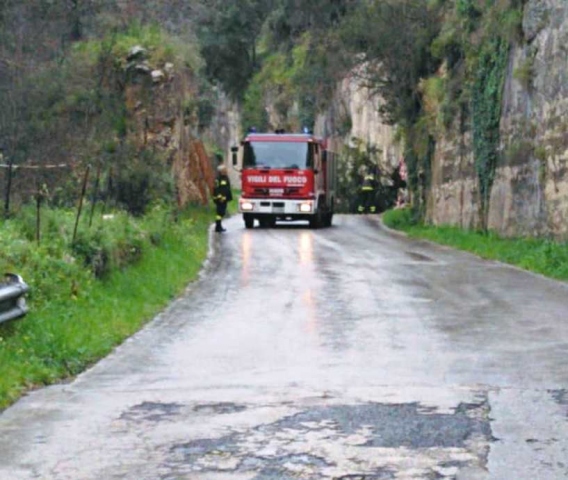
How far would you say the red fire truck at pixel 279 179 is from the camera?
4053cm

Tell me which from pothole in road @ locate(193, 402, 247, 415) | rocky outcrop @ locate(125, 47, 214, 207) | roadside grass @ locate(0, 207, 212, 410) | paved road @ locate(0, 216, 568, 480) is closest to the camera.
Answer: paved road @ locate(0, 216, 568, 480)

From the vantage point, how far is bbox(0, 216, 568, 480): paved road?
7723 mm

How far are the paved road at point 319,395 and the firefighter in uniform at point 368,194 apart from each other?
38.0m

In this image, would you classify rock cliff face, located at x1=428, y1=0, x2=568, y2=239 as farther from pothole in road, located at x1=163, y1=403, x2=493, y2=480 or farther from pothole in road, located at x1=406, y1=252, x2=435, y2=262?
pothole in road, located at x1=163, y1=403, x2=493, y2=480

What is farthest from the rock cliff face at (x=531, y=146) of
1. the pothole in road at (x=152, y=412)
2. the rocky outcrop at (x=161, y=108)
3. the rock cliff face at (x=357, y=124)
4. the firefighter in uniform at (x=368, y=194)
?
the rock cliff face at (x=357, y=124)

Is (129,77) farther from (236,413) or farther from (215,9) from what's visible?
(236,413)

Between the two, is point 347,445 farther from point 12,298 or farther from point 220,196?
point 220,196

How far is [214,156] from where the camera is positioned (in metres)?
63.4

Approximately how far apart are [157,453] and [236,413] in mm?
1345

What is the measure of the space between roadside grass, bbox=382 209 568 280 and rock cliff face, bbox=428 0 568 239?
54cm

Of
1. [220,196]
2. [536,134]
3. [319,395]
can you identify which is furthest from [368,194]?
[319,395]

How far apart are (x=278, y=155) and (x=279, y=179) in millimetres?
918

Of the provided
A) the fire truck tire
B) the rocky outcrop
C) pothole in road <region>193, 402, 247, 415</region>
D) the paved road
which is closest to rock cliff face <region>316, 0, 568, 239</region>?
the fire truck tire

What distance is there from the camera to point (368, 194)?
57.1 m
